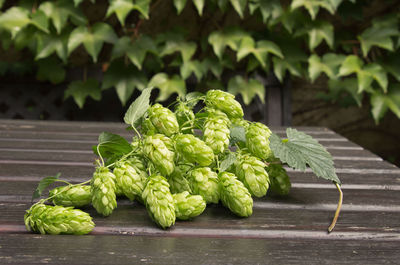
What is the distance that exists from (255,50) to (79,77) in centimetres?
109

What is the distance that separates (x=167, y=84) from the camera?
2432mm

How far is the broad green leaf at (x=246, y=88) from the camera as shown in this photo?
2.46 metres

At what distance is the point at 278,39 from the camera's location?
8.43 feet

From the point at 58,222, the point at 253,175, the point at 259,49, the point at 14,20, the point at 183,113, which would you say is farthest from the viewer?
the point at 259,49

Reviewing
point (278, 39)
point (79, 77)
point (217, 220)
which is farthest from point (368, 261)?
point (79, 77)

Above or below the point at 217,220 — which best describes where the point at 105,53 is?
above

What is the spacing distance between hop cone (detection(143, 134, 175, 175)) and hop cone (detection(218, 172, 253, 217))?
85 millimetres

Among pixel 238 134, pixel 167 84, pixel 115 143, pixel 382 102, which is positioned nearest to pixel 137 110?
pixel 115 143

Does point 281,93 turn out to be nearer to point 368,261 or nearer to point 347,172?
point 347,172

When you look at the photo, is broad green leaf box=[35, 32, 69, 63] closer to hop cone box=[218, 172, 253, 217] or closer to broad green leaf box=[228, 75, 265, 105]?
broad green leaf box=[228, 75, 265, 105]

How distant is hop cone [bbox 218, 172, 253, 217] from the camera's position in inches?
25.5

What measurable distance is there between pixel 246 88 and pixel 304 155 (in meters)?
1.76

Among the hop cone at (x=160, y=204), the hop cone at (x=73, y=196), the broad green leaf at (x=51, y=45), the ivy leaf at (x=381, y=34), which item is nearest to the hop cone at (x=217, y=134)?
the hop cone at (x=160, y=204)

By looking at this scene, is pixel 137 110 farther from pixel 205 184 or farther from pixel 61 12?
pixel 61 12
